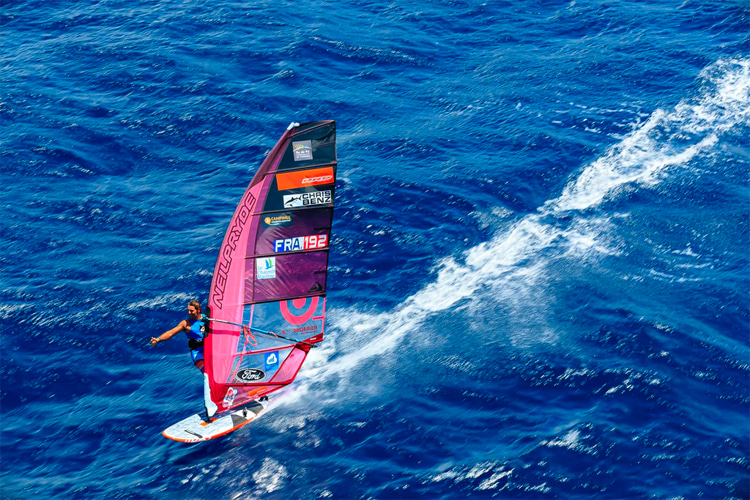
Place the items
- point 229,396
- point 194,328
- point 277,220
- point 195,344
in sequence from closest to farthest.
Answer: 1. point 277,220
2. point 194,328
3. point 195,344
4. point 229,396

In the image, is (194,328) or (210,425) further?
(210,425)

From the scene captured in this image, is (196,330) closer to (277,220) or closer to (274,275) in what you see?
(274,275)

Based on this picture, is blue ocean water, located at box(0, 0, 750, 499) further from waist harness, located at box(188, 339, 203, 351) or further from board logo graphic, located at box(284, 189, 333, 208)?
board logo graphic, located at box(284, 189, 333, 208)

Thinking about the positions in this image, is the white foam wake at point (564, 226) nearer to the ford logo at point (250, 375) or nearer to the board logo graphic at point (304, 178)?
the ford logo at point (250, 375)

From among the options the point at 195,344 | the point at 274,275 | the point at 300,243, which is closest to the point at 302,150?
the point at 300,243

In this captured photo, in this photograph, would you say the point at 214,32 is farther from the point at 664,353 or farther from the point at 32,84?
the point at 664,353
